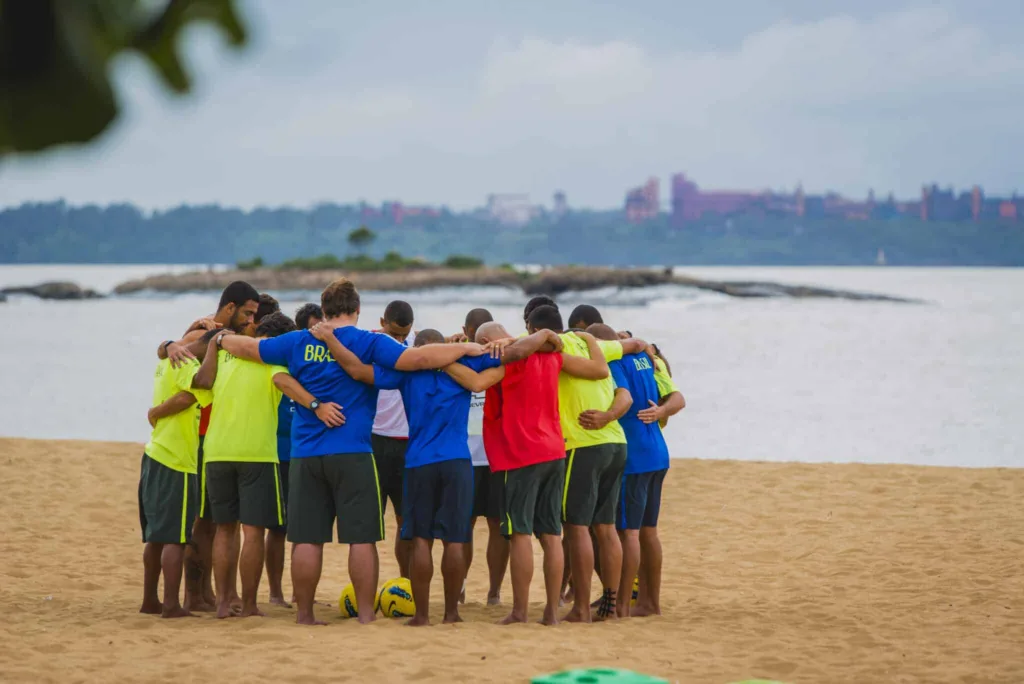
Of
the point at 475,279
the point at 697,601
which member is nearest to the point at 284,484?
the point at 697,601

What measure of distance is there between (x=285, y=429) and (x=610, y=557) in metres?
2.10

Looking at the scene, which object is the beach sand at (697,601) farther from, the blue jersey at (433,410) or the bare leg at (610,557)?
the blue jersey at (433,410)

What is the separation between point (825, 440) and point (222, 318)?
1844 centimetres

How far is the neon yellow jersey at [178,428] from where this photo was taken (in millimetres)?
6629

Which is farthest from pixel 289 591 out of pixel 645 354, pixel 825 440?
pixel 825 440

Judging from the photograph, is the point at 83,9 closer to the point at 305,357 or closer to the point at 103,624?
the point at 305,357

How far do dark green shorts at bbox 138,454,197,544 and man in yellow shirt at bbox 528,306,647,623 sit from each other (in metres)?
2.16

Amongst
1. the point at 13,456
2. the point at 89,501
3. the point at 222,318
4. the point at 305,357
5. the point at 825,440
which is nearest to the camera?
the point at 305,357

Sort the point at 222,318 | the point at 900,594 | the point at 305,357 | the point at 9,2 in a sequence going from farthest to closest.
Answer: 1. the point at 900,594
2. the point at 222,318
3. the point at 305,357
4. the point at 9,2

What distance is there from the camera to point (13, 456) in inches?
530

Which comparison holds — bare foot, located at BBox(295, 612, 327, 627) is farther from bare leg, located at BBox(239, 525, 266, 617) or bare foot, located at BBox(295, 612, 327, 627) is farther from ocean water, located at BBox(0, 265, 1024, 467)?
ocean water, located at BBox(0, 265, 1024, 467)

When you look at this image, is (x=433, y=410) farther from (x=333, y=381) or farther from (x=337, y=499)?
(x=337, y=499)

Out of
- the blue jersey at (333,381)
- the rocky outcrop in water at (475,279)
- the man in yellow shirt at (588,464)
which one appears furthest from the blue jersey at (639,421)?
the rocky outcrop in water at (475,279)

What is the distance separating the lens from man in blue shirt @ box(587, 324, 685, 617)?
278 inches
